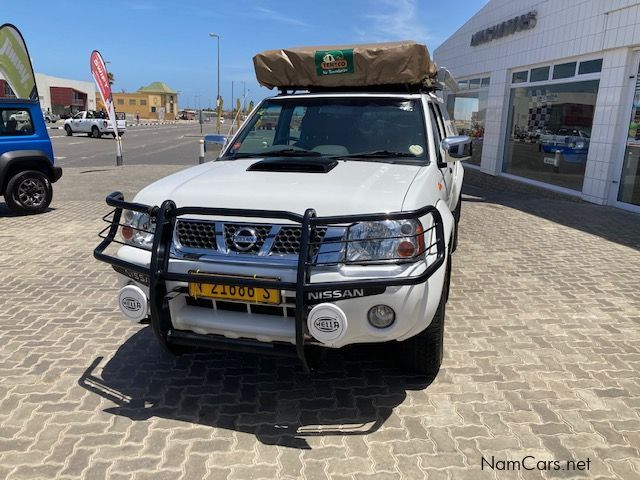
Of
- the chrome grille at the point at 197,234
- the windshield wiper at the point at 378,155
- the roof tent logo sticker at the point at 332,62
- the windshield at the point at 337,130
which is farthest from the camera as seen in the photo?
the roof tent logo sticker at the point at 332,62

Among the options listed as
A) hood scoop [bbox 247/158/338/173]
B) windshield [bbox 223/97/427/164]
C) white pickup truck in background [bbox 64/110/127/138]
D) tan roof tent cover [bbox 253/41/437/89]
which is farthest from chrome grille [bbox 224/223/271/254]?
white pickup truck in background [bbox 64/110/127/138]

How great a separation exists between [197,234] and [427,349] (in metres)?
1.65

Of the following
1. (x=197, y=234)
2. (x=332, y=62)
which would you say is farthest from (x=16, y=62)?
(x=197, y=234)

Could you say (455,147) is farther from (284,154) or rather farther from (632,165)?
(632,165)

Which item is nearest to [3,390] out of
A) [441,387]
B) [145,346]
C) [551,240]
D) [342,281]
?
[145,346]

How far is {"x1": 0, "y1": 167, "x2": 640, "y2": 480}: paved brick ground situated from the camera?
2768mm

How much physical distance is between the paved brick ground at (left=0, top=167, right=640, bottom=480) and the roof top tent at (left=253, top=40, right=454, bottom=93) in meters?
2.25

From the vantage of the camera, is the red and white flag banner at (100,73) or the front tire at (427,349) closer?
the front tire at (427,349)

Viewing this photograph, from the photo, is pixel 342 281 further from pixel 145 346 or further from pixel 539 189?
pixel 539 189

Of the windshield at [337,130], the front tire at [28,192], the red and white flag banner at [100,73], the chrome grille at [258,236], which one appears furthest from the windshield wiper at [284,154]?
the red and white flag banner at [100,73]

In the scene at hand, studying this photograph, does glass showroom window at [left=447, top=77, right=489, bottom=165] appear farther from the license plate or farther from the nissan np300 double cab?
the license plate

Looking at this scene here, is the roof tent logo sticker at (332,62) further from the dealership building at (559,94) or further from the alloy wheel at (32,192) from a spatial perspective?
the alloy wheel at (32,192)

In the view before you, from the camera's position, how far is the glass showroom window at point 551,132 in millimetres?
11172

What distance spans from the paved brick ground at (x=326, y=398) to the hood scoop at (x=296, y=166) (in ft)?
4.66
